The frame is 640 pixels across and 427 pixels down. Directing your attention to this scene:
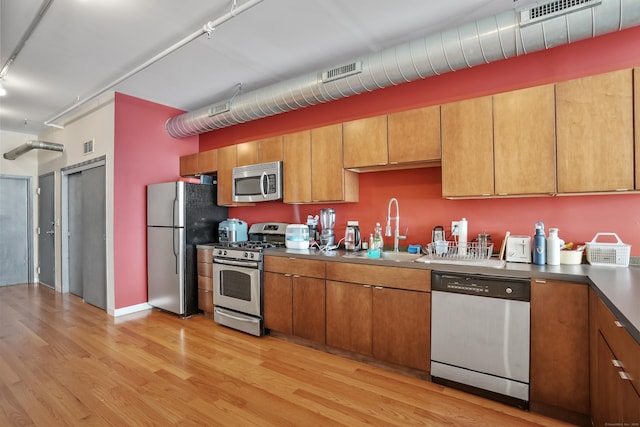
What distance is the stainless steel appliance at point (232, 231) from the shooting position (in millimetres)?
4402

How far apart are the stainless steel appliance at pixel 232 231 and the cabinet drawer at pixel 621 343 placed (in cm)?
376

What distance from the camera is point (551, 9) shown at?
2178 millimetres

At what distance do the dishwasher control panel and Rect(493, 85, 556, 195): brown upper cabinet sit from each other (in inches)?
28.5

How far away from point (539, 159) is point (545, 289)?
0.96 m

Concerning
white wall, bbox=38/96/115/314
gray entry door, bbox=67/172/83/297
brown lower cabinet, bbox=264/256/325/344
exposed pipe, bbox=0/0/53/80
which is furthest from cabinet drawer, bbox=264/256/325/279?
gray entry door, bbox=67/172/83/297

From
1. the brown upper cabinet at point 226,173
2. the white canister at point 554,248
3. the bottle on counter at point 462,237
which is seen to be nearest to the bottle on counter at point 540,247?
the white canister at point 554,248

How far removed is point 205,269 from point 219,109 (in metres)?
2.09

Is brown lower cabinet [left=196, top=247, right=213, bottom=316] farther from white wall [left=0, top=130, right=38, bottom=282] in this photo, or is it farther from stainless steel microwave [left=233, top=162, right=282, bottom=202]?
white wall [left=0, top=130, right=38, bottom=282]

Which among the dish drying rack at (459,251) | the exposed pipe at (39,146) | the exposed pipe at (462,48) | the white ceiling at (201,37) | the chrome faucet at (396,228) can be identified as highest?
the white ceiling at (201,37)

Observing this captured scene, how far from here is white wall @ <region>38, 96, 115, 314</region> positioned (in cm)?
442

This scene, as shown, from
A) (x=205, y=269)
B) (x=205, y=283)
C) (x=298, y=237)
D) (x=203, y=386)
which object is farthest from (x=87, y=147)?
(x=203, y=386)

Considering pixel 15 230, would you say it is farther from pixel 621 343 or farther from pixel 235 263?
pixel 621 343

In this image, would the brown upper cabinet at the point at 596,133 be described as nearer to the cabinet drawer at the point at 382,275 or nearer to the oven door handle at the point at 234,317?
the cabinet drawer at the point at 382,275

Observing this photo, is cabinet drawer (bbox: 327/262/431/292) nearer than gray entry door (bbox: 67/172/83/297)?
Yes
